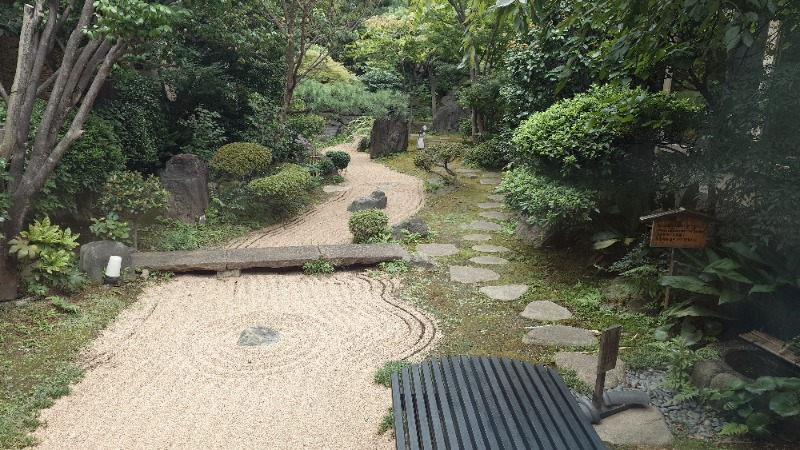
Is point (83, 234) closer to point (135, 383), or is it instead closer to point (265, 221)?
point (265, 221)

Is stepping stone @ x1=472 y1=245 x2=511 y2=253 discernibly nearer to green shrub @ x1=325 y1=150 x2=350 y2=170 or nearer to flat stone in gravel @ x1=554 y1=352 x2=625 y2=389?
flat stone in gravel @ x1=554 y1=352 x2=625 y2=389

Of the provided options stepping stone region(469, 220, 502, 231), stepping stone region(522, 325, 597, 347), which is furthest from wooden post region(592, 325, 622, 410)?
stepping stone region(469, 220, 502, 231)

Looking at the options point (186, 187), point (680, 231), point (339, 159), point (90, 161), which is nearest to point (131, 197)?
point (90, 161)

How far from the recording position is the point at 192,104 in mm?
10648

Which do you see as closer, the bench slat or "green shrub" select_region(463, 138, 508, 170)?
the bench slat

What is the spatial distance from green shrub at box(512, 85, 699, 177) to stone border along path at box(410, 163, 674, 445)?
153 cm

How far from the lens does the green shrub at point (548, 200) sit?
576cm

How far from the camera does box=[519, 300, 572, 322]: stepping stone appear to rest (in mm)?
5340

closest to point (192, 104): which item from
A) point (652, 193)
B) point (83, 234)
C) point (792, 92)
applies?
point (83, 234)

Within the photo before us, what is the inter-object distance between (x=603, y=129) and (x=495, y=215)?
380 cm

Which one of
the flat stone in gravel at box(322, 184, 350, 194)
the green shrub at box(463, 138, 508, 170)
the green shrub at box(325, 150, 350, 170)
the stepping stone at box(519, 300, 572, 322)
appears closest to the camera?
the stepping stone at box(519, 300, 572, 322)

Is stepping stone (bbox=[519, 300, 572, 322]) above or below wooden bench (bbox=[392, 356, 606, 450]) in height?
below

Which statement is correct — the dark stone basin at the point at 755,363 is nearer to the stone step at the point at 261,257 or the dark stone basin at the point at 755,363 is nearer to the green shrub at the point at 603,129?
the green shrub at the point at 603,129

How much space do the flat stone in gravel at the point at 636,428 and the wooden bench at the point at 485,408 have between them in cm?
70
